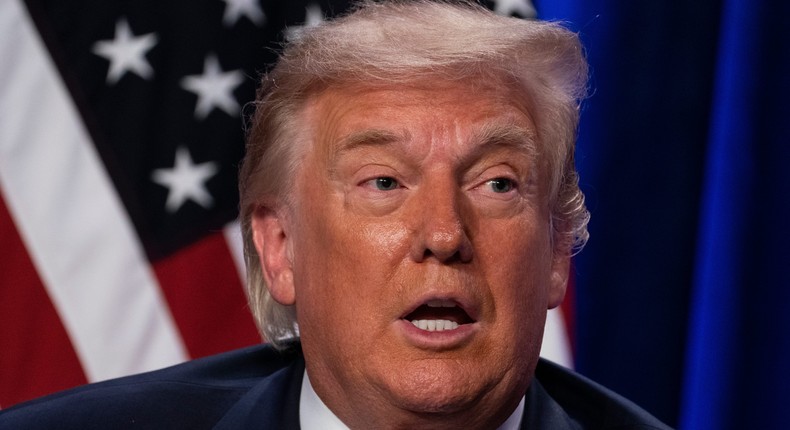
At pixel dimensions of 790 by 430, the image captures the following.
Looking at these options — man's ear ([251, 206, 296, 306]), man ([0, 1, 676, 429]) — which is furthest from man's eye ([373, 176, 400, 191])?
man's ear ([251, 206, 296, 306])

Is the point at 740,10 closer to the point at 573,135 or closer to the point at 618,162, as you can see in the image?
the point at 618,162

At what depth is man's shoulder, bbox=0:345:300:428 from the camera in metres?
2.01

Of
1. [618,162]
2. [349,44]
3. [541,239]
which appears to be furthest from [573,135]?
[618,162]

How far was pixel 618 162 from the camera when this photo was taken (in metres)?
2.83

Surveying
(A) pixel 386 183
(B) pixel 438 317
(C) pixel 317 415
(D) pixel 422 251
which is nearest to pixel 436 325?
(B) pixel 438 317

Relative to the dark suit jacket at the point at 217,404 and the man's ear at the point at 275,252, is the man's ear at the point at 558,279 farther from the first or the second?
the man's ear at the point at 275,252

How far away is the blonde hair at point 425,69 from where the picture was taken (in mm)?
1844

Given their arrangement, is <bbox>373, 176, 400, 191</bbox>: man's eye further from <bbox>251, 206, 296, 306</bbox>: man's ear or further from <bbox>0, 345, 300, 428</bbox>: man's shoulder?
<bbox>0, 345, 300, 428</bbox>: man's shoulder

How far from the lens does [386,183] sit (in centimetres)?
178

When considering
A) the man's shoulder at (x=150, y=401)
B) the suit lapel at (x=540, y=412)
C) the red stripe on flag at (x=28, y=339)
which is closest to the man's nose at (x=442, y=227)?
the suit lapel at (x=540, y=412)

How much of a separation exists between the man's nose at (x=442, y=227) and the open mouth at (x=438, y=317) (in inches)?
3.2

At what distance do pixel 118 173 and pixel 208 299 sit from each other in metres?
0.38

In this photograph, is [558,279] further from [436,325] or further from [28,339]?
[28,339]

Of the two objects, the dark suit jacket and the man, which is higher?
the man
